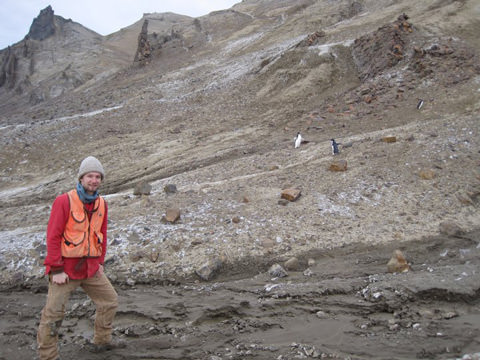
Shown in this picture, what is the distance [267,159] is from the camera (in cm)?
1009

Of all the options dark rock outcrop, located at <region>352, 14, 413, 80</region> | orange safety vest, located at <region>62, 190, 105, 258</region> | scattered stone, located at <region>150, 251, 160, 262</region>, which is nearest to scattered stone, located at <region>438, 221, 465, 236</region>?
scattered stone, located at <region>150, 251, 160, 262</region>

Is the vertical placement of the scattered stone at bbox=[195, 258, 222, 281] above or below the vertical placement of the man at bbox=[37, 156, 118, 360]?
below

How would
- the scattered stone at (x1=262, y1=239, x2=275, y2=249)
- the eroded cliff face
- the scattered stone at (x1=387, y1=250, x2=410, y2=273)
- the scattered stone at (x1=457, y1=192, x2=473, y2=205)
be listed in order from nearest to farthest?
the scattered stone at (x1=387, y1=250, x2=410, y2=273)
the scattered stone at (x1=262, y1=239, x2=275, y2=249)
the scattered stone at (x1=457, y1=192, x2=473, y2=205)
the eroded cliff face

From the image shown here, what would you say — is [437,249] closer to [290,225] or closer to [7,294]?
[290,225]

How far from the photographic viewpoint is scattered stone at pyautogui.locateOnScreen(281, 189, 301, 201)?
7.29m

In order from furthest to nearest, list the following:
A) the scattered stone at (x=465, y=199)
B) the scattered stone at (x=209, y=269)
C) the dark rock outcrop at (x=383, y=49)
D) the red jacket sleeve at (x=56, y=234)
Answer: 1. the dark rock outcrop at (x=383, y=49)
2. the scattered stone at (x=465, y=199)
3. the scattered stone at (x=209, y=269)
4. the red jacket sleeve at (x=56, y=234)

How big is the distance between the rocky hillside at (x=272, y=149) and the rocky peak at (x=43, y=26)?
43.4m

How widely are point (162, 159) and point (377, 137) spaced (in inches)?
270

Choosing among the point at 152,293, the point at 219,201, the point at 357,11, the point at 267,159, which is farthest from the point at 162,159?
the point at 357,11

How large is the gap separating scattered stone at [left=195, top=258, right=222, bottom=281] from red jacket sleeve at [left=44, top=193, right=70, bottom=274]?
2.44 metres

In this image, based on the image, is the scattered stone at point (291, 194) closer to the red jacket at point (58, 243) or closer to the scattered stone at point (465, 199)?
the scattered stone at point (465, 199)

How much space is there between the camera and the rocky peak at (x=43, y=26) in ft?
196

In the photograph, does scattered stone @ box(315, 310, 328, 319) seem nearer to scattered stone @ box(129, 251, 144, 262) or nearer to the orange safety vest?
the orange safety vest

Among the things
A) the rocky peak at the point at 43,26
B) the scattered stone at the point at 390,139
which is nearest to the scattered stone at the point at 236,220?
the scattered stone at the point at 390,139
